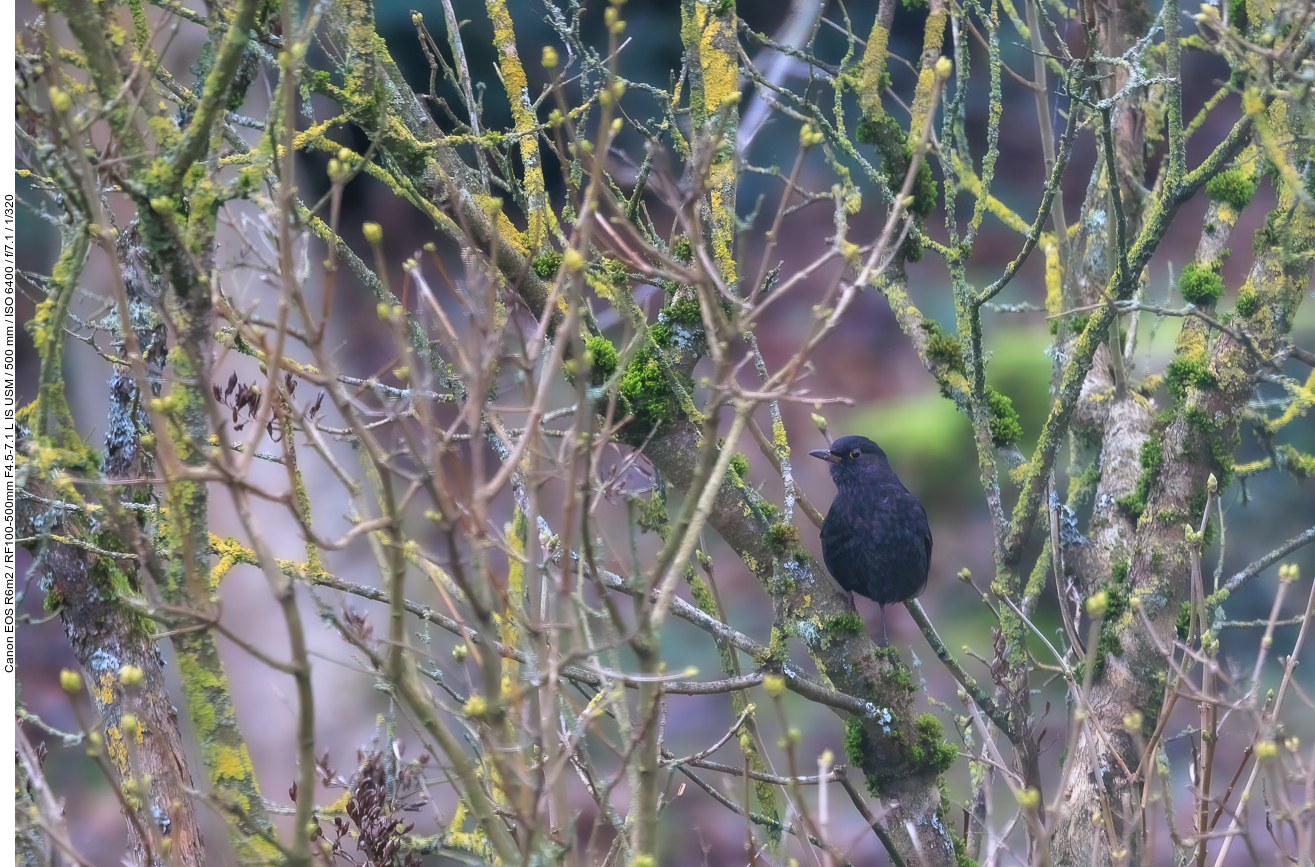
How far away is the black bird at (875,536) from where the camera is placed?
12.2ft

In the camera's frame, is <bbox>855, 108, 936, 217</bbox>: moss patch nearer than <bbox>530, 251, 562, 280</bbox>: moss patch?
No

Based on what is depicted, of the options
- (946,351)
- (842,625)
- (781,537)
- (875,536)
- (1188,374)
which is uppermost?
(946,351)

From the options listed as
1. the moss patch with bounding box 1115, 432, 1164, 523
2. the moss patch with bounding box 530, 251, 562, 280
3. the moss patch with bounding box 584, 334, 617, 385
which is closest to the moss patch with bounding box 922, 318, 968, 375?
the moss patch with bounding box 1115, 432, 1164, 523

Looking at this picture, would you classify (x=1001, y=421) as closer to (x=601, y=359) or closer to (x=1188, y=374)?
(x=1188, y=374)

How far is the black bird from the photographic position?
12.2 feet

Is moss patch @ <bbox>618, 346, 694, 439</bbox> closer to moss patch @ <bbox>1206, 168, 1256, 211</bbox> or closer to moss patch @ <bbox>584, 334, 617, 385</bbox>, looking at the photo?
moss patch @ <bbox>584, 334, 617, 385</bbox>

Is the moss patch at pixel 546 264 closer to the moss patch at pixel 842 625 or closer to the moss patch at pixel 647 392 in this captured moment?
the moss patch at pixel 647 392

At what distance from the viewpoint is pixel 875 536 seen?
3746 millimetres

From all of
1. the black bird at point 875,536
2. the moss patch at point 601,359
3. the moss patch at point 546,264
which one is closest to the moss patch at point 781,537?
the moss patch at point 601,359

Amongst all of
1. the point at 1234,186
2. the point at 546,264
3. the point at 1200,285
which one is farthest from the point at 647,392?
the point at 1234,186

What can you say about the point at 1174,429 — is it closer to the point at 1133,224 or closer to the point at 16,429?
the point at 1133,224

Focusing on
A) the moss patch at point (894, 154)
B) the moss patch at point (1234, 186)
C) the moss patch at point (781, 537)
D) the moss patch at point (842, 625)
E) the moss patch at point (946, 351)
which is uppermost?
the moss patch at point (894, 154)

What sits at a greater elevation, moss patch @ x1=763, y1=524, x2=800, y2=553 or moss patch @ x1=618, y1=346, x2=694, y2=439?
moss patch @ x1=618, y1=346, x2=694, y2=439

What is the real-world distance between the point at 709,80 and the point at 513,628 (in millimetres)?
1618
